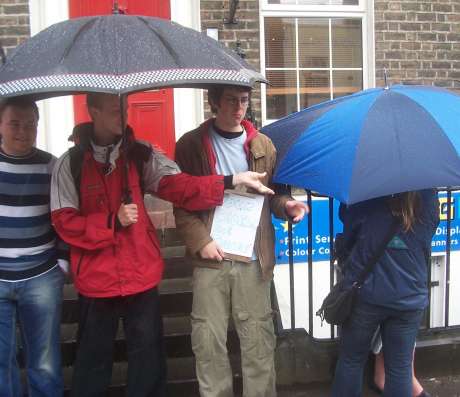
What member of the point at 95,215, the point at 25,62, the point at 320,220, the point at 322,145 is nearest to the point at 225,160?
the point at 322,145

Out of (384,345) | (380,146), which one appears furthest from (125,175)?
(384,345)

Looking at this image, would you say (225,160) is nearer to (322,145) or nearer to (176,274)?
(322,145)

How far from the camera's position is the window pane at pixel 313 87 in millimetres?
5938

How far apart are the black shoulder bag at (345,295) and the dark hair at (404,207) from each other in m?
0.04

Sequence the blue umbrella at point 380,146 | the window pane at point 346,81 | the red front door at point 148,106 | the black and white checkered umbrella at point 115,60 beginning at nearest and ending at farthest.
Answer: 1. the black and white checkered umbrella at point 115,60
2. the blue umbrella at point 380,146
3. the red front door at point 148,106
4. the window pane at point 346,81

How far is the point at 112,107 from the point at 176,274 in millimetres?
1865

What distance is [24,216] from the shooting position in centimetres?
236

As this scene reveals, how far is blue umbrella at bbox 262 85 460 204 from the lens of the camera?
2092 mm

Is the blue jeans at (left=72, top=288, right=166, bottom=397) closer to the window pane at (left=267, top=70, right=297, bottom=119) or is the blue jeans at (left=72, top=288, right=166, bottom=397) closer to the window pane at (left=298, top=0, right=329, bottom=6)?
the window pane at (left=267, top=70, right=297, bottom=119)

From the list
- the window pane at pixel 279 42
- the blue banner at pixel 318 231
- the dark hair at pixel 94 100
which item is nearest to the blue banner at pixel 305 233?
the blue banner at pixel 318 231

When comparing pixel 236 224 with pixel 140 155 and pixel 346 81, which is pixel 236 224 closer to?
pixel 140 155

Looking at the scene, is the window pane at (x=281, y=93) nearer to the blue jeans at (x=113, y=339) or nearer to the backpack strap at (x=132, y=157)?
the backpack strap at (x=132, y=157)

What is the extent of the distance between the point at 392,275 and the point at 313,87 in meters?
3.89

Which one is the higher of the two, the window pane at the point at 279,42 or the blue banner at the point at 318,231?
the window pane at the point at 279,42
